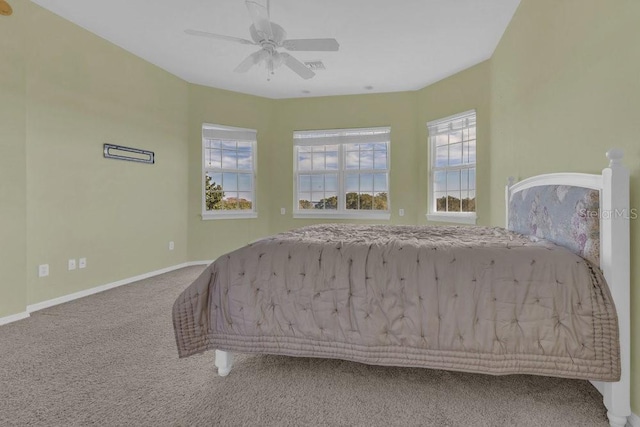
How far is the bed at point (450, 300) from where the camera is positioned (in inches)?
54.3

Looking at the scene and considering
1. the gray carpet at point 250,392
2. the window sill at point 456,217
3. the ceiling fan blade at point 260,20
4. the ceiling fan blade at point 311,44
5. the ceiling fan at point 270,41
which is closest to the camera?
the gray carpet at point 250,392

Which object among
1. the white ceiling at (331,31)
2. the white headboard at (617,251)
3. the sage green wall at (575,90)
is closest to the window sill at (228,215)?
the white ceiling at (331,31)

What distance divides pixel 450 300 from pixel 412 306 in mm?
180

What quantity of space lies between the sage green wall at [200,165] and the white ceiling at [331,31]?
47 cm

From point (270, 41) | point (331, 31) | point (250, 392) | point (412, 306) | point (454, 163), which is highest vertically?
point (331, 31)

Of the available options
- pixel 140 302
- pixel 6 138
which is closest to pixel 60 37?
pixel 6 138

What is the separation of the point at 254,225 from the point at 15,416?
12.8 ft

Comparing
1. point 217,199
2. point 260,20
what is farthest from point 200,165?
point 260,20

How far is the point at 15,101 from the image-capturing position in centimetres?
268

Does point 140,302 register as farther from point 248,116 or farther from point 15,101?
point 248,116

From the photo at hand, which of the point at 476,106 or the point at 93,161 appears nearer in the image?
the point at 93,161

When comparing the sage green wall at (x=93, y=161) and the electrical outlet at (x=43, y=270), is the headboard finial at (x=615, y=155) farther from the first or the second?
the electrical outlet at (x=43, y=270)

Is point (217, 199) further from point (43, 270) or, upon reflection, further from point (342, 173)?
point (43, 270)

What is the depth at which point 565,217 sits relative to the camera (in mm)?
1691
